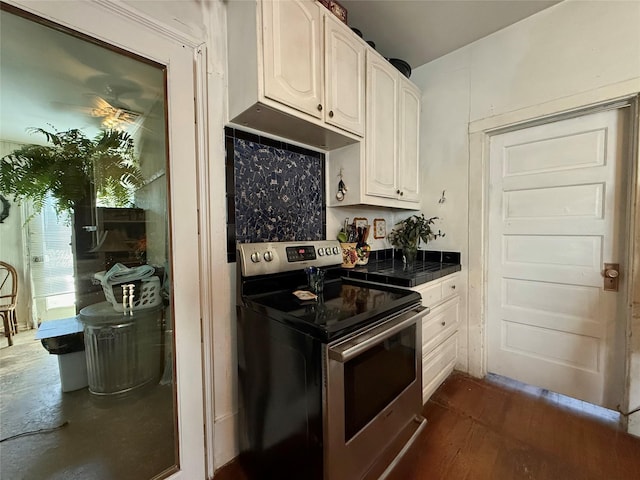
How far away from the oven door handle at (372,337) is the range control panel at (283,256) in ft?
1.89

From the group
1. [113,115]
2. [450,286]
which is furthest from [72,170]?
[450,286]

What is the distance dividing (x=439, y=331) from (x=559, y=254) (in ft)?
3.20

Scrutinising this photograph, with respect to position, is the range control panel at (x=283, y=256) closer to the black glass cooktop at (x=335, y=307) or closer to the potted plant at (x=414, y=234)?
the black glass cooktop at (x=335, y=307)

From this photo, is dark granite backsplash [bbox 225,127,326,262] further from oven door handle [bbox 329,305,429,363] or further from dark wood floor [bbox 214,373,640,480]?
dark wood floor [bbox 214,373,640,480]

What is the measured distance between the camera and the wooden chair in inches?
34.8

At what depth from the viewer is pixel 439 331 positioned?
1.78 m

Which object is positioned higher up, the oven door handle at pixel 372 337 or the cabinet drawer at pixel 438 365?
the oven door handle at pixel 372 337

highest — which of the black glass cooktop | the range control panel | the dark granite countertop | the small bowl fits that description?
the small bowl

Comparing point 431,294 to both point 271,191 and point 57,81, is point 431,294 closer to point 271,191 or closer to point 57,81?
point 271,191

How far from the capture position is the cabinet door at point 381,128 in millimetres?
1671

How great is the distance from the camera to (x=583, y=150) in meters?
1.67

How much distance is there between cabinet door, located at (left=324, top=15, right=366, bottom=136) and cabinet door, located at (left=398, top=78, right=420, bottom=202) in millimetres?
497

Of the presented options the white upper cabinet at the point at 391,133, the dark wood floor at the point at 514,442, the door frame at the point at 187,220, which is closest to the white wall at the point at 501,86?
the white upper cabinet at the point at 391,133

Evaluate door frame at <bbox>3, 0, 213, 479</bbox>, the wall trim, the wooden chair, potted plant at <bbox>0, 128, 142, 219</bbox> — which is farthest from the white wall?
the wooden chair
